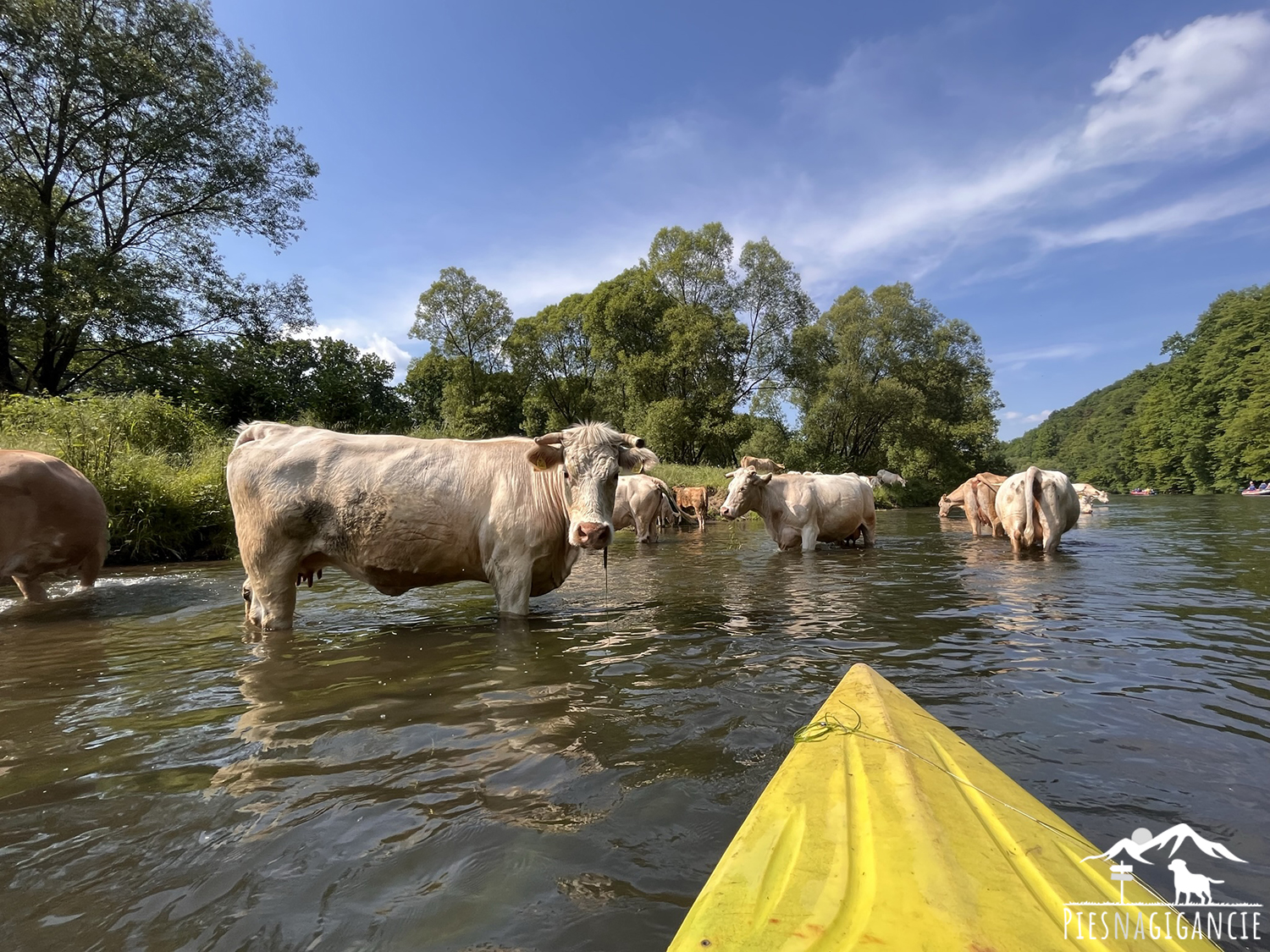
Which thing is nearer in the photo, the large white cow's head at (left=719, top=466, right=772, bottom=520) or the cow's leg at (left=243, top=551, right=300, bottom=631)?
the cow's leg at (left=243, top=551, right=300, bottom=631)

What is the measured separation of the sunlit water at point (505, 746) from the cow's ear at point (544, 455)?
5.25ft

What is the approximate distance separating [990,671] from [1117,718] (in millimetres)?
861

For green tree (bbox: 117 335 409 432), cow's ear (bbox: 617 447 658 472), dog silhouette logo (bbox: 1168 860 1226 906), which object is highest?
green tree (bbox: 117 335 409 432)

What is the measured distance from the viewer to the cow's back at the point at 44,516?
6566mm

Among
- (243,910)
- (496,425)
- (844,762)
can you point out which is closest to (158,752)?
(243,910)

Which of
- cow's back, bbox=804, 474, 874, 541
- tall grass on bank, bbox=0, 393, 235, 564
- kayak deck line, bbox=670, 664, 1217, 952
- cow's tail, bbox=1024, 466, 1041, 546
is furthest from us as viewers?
cow's back, bbox=804, 474, 874, 541

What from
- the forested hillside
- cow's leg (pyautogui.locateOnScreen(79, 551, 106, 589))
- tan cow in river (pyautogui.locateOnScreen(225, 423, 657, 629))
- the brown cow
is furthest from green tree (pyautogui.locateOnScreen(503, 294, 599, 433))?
the forested hillside

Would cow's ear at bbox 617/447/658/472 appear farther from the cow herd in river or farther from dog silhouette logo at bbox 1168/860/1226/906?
dog silhouette logo at bbox 1168/860/1226/906

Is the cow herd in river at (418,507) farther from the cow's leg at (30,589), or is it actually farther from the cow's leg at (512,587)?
the cow's leg at (30,589)

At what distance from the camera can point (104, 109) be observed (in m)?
17.8

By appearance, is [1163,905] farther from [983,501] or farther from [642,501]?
[983,501]

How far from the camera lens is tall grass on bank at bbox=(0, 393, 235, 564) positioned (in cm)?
991

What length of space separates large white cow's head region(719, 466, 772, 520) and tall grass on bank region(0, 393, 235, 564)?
10066 millimetres

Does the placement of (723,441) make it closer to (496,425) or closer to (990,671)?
(496,425)
